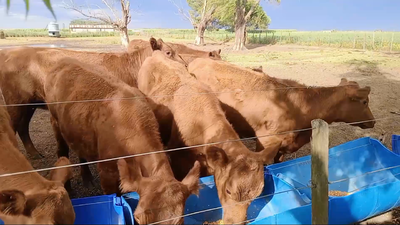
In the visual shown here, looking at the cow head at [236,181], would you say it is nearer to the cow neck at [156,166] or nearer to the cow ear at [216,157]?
the cow ear at [216,157]

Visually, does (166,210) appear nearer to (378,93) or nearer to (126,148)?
(126,148)

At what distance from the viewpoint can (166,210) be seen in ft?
9.70

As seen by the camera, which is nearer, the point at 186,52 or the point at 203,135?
the point at 203,135

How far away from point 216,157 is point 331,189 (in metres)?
2.17

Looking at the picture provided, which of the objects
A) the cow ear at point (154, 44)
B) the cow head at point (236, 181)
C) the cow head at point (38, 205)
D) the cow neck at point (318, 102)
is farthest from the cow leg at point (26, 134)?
the cow neck at point (318, 102)

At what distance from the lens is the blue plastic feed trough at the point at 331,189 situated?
3.51 meters

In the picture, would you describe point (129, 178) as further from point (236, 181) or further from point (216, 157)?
point (236, 181)

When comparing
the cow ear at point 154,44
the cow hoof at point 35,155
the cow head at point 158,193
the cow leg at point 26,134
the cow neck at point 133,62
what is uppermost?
the cow ear at point 154,44

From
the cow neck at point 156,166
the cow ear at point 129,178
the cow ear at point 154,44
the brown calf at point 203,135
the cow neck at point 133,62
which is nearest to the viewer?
the cow ear at point 129,178

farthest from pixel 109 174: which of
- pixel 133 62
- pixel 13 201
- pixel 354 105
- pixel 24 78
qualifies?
pixel 354 105

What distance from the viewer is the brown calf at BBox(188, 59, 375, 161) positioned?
5504mm

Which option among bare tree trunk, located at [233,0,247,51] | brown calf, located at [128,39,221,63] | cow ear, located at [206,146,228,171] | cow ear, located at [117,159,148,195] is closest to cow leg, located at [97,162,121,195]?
cow ear, located at [117,159,148,195]

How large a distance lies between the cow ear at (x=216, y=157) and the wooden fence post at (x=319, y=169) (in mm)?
1088

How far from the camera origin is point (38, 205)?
2.67 meters
